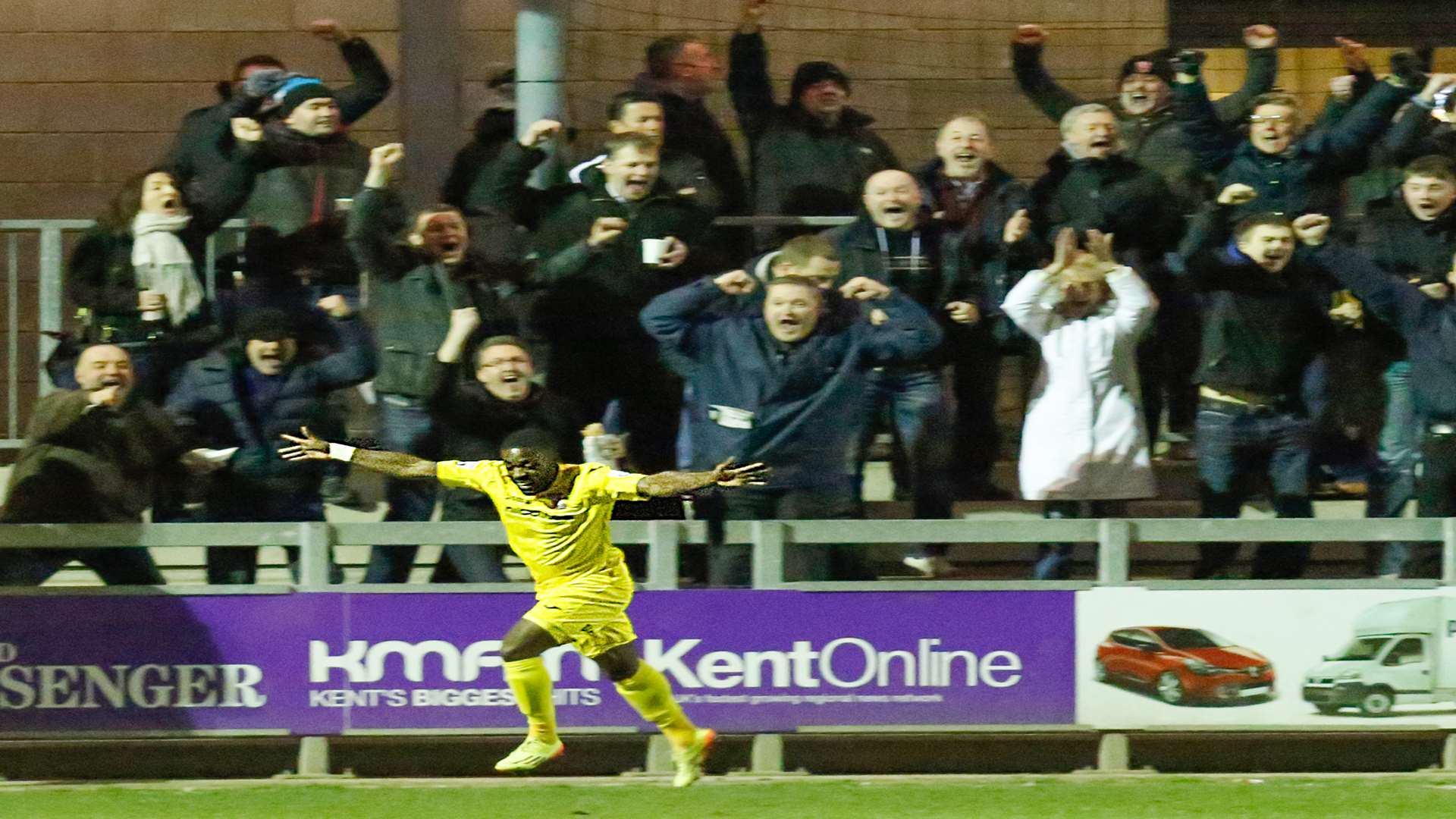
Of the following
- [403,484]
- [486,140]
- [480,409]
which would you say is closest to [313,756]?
[403,484]

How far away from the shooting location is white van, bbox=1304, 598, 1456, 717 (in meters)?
8.78

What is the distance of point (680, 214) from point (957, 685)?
2367 millimetres

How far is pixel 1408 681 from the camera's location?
8.80 m

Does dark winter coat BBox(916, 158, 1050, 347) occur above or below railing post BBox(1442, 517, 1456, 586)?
above

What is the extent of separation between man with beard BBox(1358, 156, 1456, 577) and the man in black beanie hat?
2273 millimetres

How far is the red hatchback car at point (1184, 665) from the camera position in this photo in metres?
8.83

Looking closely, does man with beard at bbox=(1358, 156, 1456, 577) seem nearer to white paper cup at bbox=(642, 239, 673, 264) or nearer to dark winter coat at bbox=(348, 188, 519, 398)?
white paper cup at bbox=(642, 239, 673, 264)

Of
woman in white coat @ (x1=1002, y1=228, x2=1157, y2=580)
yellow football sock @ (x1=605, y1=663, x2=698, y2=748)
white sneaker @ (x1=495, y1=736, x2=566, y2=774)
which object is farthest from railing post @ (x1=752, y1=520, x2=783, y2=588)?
white sneaker @ (x1=495, y1=736, x2=566, y2=774)

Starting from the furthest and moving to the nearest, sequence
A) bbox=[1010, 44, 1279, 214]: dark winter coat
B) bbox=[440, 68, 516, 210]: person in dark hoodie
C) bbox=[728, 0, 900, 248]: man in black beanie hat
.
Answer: bbox=[728, 0, 900, 248]: man in black beanie hat, bbox=[440, 68, 516, 210]: person in dark hoodie, bbox=[1010, 44, 1279, 214]: dark winter coat

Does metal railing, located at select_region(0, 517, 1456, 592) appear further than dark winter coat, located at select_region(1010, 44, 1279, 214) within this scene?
No

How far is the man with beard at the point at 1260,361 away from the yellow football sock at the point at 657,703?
2.54 m

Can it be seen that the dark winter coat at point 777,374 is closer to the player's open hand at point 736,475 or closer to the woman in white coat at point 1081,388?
the woman in white coat at point 1081,388

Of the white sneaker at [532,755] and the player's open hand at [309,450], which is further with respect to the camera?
the white sneaker at [532,755]

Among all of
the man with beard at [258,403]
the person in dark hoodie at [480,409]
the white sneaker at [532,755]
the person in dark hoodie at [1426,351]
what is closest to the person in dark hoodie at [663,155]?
the person in dark hoodie at [480,409]
